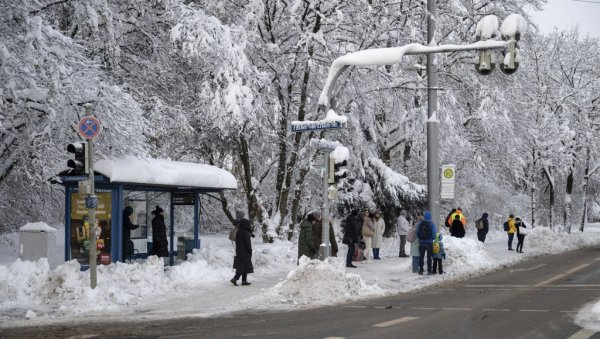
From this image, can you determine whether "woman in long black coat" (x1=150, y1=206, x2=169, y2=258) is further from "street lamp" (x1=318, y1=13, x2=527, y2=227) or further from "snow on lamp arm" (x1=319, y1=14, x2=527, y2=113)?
"snow on lamp arm" (x1=319, y1=14, x2=527, y2=113)

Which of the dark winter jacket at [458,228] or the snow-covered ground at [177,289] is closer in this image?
the snow-covered ground at [177,289]

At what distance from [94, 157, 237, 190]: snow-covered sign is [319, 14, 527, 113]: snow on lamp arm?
395cm

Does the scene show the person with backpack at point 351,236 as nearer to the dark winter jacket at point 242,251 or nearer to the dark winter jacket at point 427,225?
the dark winter jacket at point 427,225

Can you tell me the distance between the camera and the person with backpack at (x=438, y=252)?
1920 cm

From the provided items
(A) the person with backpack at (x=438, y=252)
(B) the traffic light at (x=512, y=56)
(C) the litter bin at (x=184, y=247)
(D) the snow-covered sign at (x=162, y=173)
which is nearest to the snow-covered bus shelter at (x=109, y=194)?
(D) the snow-covered sign at (x=162, y=173)

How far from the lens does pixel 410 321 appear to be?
449 inches

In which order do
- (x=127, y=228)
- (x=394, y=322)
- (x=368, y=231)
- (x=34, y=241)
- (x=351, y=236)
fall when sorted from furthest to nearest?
(x=368, y=231), (x=351, y=236), (x=127, y=228), (x=34, y=241), (x=394, y=322)

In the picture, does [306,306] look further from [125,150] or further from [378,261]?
[378,261]

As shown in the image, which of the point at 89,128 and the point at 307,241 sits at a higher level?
the point at 89,128

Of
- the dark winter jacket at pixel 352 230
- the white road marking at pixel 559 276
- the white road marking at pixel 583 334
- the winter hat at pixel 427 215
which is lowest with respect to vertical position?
the white road marking at pixel 559 276

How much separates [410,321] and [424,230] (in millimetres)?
7693

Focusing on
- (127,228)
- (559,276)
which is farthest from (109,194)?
(559,276)

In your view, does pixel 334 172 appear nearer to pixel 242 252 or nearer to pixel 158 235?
pixel 242 252

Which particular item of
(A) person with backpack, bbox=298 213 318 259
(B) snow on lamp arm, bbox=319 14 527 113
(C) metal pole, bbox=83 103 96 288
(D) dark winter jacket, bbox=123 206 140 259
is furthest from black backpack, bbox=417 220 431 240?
(C) metal pole, bbox=83 103 96 288
